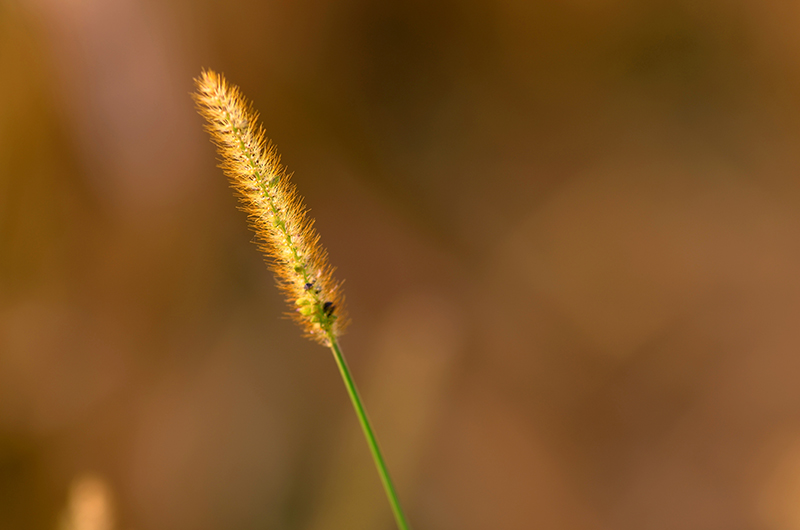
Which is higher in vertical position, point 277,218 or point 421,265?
point 277,218

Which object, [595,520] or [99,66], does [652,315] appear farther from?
[99,66]

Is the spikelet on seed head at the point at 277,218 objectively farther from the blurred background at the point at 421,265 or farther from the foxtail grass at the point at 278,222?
the blurred background at the point at 421,265

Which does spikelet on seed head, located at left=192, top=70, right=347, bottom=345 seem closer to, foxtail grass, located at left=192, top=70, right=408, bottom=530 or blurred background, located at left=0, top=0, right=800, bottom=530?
foxtail grass, located at left=192, top=70, right=408, bottom=530

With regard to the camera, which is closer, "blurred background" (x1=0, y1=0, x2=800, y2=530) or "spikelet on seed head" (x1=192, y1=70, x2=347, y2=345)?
"spikelet on seed head" (x1=192, y1=70, x2=347, y2=345)

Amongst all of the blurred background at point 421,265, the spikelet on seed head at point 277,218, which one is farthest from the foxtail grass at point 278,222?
the blurred background at point 421,265

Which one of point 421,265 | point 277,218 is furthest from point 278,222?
point 421,265

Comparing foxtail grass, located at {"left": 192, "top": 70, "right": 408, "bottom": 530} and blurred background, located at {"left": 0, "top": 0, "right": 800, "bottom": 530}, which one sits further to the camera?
blurred background, located at {"left": 0, "top": 0, "right": 800, "bottom": 530}

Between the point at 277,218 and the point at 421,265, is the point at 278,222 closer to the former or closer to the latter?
the point at 277,218

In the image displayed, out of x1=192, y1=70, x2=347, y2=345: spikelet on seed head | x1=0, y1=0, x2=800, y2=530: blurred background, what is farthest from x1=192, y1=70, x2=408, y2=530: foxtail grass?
x1=0, y1=0, x2=800, y2=530: blurred background
